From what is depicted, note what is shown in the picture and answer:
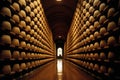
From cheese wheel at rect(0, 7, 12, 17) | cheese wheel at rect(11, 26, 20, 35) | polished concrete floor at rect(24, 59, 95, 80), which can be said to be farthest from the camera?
polished concrete floor at rect(24, 59, 95, 80)

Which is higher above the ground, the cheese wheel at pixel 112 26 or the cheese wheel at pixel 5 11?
the cheese wheel at pixel 5 11

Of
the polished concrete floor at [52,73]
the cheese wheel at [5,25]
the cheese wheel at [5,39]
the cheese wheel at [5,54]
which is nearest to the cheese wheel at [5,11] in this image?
the cheese wheel at [5,25]

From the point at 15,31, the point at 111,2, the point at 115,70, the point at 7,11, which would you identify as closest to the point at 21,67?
the point at 15,31

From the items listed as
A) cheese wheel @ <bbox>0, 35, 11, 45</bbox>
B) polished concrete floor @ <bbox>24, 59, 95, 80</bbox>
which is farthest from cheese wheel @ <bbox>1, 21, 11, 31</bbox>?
polished concrete floor @ <bbox>24, 59, 95, 80</bbox>

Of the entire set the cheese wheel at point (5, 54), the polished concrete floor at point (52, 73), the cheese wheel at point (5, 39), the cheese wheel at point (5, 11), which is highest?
the cheese wheel at point (5, 11)

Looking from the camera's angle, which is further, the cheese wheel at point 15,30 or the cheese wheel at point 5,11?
the cheese wheel at point 15,30

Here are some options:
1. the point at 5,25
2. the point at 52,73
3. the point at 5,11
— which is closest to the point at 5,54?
the point at 5,25

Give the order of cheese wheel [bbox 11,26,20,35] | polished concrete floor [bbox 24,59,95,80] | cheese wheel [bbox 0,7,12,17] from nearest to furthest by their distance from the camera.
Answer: cheese wheel [bbox 0,7,12,17]
cheese wheel [bbox 11,26,20,35]
polished concrete floor [bbox 24,59,95,80]

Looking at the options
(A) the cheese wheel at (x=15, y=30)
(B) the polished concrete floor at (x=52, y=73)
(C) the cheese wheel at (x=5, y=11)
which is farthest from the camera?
(B) the polished concrete floor at (x=52, y=73)

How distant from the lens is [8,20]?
10.2 ft

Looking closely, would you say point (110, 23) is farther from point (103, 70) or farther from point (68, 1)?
point (68, 1)

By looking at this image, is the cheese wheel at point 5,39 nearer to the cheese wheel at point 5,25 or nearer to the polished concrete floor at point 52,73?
the cheese wheel at point 5,25

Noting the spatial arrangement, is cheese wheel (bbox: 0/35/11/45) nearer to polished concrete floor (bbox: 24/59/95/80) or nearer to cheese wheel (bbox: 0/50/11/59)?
cheese wheel (bbox: 0/50/11/59)

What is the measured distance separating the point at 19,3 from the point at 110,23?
6.74 ft
